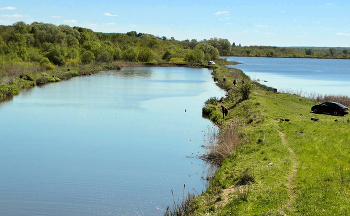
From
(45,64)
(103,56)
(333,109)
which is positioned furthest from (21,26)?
(333,109)

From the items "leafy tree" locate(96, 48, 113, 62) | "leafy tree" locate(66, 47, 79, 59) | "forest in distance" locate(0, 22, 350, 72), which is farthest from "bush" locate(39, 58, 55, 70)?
"leafy tree" locate(96, 48, 113, 62)

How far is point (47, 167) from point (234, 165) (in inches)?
466

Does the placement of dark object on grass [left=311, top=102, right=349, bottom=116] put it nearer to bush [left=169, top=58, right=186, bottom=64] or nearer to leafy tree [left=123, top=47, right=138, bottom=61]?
leafy tree [left=123, top=47, right=138, bottom=61]

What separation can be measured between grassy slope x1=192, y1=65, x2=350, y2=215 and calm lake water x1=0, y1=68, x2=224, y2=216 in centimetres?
250

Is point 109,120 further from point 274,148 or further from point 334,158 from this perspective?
point 334,158

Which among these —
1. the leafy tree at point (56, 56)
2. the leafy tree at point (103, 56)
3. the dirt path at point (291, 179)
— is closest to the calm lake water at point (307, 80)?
the dirt path at point (291, 179)

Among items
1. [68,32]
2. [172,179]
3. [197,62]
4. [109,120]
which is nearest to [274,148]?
[172,179]

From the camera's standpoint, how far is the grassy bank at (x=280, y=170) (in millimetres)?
12336

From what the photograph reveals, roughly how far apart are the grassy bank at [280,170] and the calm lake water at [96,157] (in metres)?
2.24

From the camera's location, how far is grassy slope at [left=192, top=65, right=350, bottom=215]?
40.2 ft

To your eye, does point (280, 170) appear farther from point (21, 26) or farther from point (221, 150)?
point (21, 26)

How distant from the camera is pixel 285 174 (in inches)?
606

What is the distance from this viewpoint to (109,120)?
34125 mm

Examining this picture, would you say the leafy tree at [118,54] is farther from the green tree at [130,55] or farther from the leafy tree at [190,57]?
the leafy tree at [190,57]
